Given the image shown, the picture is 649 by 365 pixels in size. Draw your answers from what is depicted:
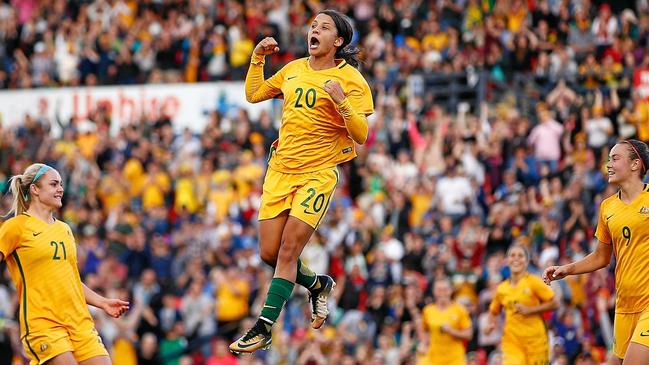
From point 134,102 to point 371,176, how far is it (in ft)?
20.2

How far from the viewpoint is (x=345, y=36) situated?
11.3 meters

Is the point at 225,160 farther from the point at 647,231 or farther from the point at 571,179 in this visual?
the point at 647,231

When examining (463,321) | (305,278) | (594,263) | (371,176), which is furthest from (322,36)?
(371,176)

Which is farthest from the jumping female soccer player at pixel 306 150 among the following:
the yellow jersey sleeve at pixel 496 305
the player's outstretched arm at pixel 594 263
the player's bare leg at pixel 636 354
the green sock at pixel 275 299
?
the yellow jersey sleeve at pixel 496 305

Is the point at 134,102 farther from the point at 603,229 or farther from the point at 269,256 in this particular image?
the point at 603,229

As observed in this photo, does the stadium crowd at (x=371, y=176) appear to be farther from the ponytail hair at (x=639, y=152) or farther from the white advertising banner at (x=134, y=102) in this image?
the ponytail hair at (x=639, y=152)

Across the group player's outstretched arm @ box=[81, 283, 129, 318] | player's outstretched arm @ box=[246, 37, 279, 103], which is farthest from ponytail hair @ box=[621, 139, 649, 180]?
player's outstretched arm @ box=[81, 283, 129, 318]

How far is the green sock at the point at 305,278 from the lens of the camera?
38.2 feet

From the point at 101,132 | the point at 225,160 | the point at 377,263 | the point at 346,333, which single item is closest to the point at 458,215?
the point at 377,263

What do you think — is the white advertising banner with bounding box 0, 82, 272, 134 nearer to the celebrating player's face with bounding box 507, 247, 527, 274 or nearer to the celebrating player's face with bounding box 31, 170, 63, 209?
the celebrating player's face with bounding box 507, 247, 527, 274

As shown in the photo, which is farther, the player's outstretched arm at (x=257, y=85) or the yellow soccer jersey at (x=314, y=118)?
the player's outstretched arm at (x=257, y=85)

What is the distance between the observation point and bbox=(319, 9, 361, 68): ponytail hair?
11.2 m

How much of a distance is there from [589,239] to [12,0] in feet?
50.3

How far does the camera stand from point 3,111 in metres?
27.5
